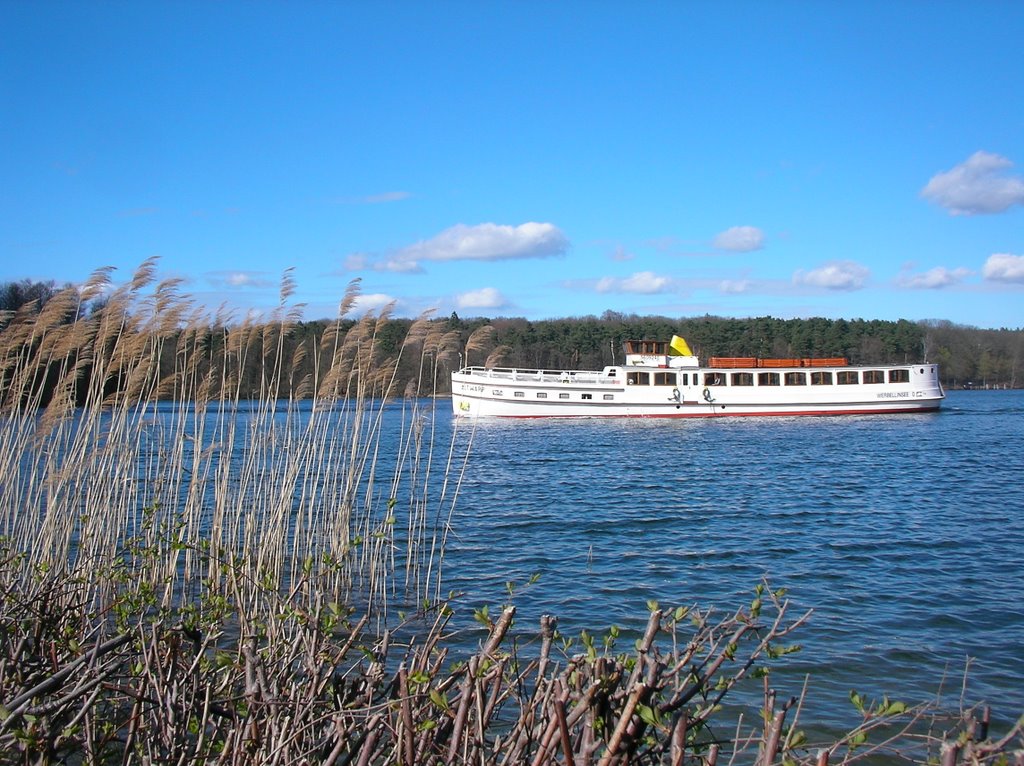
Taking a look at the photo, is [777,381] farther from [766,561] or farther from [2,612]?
[2,612]

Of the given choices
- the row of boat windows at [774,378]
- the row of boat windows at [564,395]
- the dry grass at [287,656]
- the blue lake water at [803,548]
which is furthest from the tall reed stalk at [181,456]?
the row of boat windows at [774,378]

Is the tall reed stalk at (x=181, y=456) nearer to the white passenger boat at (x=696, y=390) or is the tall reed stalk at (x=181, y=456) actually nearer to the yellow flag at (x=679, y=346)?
the white passenger boat at (x=696, y=390)

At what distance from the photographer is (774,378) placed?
165ft

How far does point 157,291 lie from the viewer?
11.1 metres

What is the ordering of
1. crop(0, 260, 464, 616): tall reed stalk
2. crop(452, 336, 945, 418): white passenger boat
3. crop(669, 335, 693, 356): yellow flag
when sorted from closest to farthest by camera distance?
crop(0, 260, 464, 616): tall reed stalk
crop(452, 336, 945, 418): white passenger boat
crop(669, 335, 693, 356): yellow flag

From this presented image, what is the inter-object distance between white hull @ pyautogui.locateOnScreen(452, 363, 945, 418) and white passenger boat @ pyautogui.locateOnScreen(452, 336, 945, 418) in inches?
2.2

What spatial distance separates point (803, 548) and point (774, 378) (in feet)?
126

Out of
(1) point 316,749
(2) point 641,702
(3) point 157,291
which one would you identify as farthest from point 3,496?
(2) point 641,702

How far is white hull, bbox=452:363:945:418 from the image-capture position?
48812 mm

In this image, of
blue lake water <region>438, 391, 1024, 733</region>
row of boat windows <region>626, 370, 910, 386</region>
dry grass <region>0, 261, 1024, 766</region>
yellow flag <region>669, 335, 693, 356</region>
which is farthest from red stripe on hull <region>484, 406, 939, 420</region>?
dry grass <region>0, 261, 1024, 766</region>

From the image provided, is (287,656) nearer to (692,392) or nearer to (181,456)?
(181,456)

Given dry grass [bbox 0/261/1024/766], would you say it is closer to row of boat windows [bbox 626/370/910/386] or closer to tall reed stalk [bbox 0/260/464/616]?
tall reed stalk [bbox 0/260/464/616]

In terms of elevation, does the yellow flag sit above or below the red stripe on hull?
above

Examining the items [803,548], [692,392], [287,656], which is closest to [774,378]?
[692,392]
